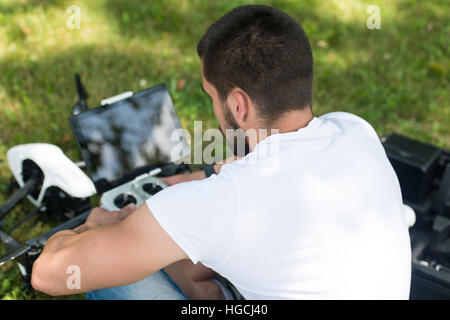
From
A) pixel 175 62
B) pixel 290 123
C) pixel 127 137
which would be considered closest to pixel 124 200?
pixel 127 137

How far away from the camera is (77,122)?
2193 mm

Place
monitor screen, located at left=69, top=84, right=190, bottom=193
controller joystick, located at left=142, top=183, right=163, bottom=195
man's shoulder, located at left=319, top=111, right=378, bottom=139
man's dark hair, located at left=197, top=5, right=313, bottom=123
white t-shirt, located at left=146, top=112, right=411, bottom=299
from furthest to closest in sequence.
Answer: controller joystick, located at left=142, top=183, right=163, bottom=195 < monitor screen, located at left=69, top=84, right=190, bottom=193 < man's shoulder, located at left=319, top=111, right=378, bottom=139 < man's dark hair, located at left=197, top=5, right=313, bottom=123 < white t-shirt, located at left=146, top=112, right=411, bottom=299

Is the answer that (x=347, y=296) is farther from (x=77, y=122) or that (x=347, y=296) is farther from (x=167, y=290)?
(x=77, y=122)

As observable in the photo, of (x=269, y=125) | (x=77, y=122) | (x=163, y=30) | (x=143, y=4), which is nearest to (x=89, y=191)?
(x=77, y=122)

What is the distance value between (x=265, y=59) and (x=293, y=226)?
613mm

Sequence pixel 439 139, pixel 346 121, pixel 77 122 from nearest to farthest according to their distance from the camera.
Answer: pixel 346 121, pixel 77 122, pixel 439 139

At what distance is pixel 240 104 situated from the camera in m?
1.61

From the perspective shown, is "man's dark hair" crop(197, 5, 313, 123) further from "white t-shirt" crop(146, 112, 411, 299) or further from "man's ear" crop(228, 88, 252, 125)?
"white t-shirt" crop(146, 112, 411, 299)

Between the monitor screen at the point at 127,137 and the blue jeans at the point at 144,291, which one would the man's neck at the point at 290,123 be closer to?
the blue jeans at the point at 144,291

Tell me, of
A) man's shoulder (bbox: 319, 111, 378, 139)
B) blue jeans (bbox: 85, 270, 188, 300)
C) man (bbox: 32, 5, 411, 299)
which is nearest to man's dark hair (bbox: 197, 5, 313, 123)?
man (bbox: 32, 5, 411, 299)

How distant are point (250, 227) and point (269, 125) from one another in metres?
0.46

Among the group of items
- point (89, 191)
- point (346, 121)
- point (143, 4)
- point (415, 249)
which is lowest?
point (415, 249)

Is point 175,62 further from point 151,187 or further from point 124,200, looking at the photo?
point 124,200

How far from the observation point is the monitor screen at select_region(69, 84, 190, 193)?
226 cm
